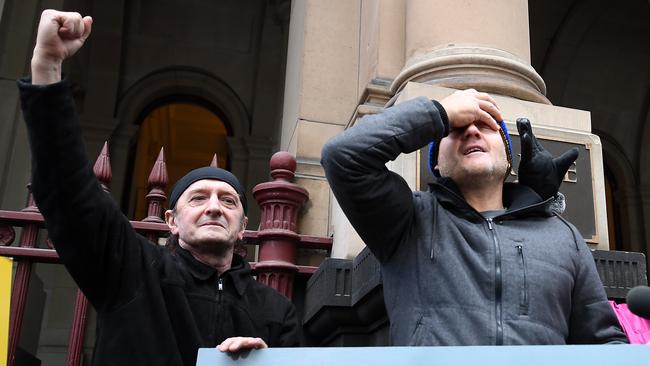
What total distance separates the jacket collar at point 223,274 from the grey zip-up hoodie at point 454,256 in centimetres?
57

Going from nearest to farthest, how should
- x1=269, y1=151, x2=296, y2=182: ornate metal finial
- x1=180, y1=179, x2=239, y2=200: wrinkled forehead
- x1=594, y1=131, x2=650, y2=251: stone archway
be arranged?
x1=180, y1=179, x2=239, y2=200: wrinkled forehead < x1=269, y1=151, x2=296, y2=182: ornate metal finial < x1=594, y1=131, x2=650, y2=251: stone archway

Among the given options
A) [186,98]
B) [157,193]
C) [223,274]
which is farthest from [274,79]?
[223,274]

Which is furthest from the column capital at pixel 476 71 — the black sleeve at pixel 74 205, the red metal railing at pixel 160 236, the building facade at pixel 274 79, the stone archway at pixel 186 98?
the stone archway at pixel 186 98

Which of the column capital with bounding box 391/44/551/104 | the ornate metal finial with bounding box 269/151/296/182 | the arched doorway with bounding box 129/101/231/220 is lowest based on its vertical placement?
the ornate metal finial with bounding box 269/151/296/182

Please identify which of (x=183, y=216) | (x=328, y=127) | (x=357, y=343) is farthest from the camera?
(x=328, y=127)

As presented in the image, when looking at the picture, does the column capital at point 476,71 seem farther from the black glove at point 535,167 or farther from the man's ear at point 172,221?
the man's ear at point 172,221

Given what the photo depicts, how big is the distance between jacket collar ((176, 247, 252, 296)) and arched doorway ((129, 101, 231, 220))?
9240 mm

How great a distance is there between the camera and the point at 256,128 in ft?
38.1

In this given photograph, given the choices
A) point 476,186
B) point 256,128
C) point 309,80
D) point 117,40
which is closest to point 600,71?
point 256,128

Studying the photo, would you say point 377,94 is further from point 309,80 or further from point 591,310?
point 591,310

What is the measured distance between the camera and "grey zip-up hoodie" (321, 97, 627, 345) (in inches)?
78.7

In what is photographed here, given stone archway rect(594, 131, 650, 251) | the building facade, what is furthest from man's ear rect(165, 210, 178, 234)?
stone archway rect(594, 131, 650, 251)

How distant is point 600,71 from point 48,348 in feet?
31.7

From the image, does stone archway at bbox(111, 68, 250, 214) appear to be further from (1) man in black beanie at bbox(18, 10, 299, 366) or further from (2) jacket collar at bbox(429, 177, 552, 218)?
(2) jacket collar at bbox(429, 177, 552, 218)
